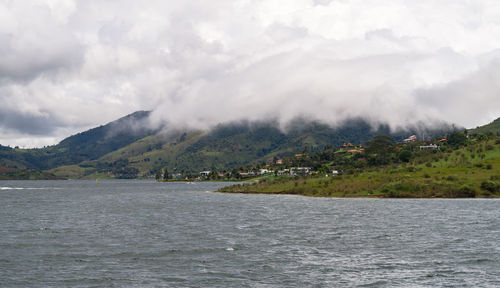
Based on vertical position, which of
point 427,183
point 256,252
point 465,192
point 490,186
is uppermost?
point 427,183

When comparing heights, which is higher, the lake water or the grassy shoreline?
the grassy shoreline

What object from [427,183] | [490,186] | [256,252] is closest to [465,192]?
[490,186]

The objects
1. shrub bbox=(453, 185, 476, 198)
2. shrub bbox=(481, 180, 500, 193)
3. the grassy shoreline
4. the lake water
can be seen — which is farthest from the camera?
the grassy shoreline

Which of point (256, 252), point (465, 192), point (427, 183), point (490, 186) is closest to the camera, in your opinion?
point (256, 252)

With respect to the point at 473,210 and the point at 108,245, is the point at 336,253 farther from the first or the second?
the point at 473,210

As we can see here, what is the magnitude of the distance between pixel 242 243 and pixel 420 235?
2949cm

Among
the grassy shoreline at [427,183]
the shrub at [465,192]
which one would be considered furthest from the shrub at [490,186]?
the shrub at [465,192]

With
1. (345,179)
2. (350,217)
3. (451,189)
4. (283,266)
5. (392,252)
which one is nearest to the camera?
(283,266)

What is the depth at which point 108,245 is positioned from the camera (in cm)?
6625

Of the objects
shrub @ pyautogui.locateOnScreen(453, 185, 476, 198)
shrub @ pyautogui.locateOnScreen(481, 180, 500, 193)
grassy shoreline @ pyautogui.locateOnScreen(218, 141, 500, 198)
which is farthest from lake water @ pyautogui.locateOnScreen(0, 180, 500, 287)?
grassy shoreline @ pyautogui.locateOnScreen(218, 141, 500, 198)

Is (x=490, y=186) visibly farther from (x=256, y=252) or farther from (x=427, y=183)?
(x=256, y=252)

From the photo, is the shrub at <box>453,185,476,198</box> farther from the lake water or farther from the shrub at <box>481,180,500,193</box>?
the lake water

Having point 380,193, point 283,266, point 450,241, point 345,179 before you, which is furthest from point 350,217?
point 345,179

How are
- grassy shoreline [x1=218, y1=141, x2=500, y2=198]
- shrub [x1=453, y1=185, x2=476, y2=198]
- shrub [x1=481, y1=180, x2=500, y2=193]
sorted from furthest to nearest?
1. grassy shoreline [x1=218, y1=141, x2=500, y2=198]
2. shrub [x1=453, y1=185, x2=476, y2=198]
3. shrub [x1=481, y1=180, x2=500, y2=193]
